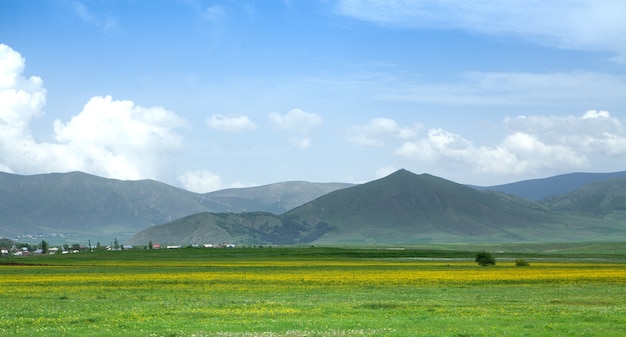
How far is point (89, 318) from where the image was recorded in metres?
37.8

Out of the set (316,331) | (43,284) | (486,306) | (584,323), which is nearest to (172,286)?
(43,284)

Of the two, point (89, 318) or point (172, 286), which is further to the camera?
point (172, 286)

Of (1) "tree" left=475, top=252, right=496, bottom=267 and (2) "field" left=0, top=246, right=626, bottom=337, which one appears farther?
(1) "tree" left=475, top=252, right=496, bottom=267

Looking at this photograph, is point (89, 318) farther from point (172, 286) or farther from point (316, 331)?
point (172, 286)

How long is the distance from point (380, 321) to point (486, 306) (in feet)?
36.3

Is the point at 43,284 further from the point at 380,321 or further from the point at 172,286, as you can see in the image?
the point at 380,321

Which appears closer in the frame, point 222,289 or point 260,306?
point 260,306

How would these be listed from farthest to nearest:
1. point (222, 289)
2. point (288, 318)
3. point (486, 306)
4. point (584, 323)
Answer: point (222, 289) → point (486, 306) → point (288, 318) → point (584, 323)

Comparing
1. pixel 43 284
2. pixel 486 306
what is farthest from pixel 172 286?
pixel 486 306

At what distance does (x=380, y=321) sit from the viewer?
117 ft

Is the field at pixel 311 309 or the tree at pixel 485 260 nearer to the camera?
the field at pixel 311 309

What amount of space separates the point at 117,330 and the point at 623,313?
2584cm

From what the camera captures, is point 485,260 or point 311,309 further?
point 485,260

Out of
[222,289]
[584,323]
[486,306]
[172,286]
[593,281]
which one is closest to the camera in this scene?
[584,323]
